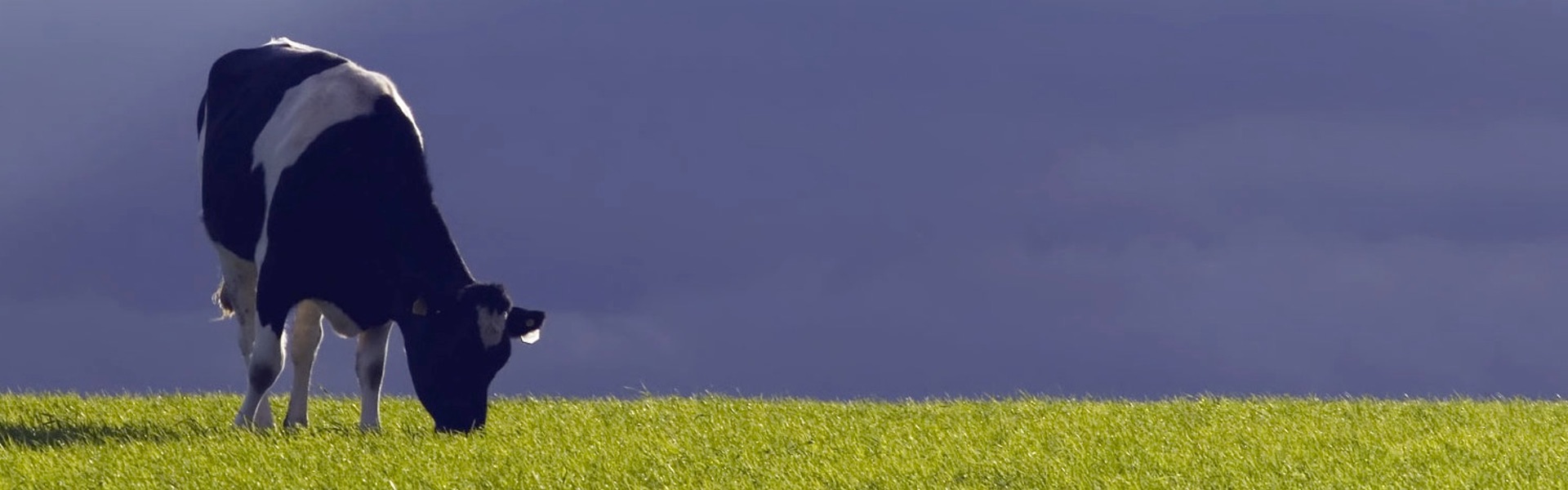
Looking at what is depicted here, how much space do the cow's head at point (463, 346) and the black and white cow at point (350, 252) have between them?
0.01m

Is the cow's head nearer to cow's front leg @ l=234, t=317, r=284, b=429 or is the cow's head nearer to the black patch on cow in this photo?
the black patch on cow

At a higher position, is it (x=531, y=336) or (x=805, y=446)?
(x=531, y=336)

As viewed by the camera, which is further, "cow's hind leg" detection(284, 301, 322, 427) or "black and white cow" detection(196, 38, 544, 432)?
"cow's hind leg" detection(284, 301, 322, 427)

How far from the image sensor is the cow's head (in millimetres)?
14281

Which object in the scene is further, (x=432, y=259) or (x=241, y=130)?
(x=241, y=130)

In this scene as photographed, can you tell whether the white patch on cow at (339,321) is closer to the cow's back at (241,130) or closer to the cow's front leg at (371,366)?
the cow's front leg at (371,366)

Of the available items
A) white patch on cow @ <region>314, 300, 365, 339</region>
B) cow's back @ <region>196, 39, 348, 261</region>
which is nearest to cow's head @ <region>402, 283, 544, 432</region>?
white patch on cow @ <region>314, 300, 365, 339</region>

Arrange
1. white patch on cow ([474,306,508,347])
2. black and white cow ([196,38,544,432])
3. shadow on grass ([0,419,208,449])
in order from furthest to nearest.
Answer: shadow on grass ([0,419,208,449])
black and white cow ([196,38,544,432])
white patch on cow ([474,306,508,347])

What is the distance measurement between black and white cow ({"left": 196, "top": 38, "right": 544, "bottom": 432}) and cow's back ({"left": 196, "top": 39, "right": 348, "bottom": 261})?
22 millimetres

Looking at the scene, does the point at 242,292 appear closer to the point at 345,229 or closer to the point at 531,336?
the point at 345,229

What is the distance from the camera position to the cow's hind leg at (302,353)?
53.7 ft

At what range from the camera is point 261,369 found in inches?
621

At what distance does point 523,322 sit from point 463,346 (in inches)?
18.3

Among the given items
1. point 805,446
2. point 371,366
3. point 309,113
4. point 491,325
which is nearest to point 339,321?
point 371,366
